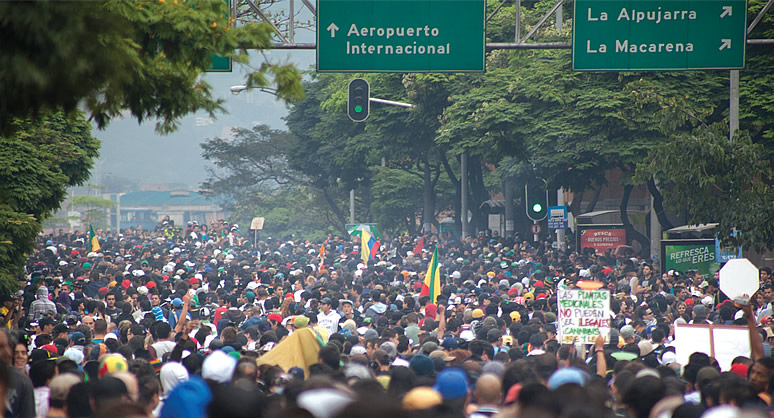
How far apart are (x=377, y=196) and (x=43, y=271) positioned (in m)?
25.9

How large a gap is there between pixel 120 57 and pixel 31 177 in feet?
35.2

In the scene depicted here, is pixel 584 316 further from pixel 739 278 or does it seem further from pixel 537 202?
pixel 537 202

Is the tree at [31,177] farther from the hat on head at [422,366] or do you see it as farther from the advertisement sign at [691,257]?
the advertisement sign at [691,257]

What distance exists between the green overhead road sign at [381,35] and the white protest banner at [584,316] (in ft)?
20.3

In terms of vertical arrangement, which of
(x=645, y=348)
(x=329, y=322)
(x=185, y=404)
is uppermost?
(x=185, y=404)

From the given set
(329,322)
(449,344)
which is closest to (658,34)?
(329,322)

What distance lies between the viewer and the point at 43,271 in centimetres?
2248

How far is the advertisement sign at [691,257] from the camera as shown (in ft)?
68.7

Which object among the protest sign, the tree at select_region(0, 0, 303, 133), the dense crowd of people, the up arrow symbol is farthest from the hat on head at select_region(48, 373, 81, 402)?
the up arrow symbol

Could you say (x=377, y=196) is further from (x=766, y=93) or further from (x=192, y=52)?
(x=192, y=52)

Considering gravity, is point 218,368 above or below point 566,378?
below

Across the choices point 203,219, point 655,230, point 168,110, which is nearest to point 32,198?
point 168,110

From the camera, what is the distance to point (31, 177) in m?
16.2

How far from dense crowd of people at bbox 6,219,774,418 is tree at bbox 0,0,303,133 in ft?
5.93
